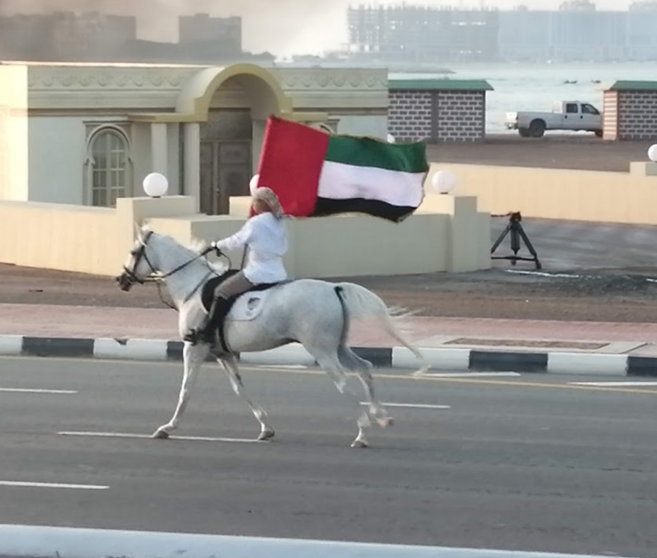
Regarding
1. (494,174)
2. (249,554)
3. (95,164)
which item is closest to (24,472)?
(249,554)

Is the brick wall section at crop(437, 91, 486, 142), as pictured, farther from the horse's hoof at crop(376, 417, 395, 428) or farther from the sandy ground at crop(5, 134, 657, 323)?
the horse's hoof at crop(376, 417, 395, 428)

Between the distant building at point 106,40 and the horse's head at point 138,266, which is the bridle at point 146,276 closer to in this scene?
the horse's head at point 138,266

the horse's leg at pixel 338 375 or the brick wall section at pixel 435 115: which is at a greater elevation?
the brick wall section at pixel 435 115

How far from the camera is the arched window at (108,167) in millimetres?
30734

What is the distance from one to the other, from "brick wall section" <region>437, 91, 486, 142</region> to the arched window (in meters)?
27.7

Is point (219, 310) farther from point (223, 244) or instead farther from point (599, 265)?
point (599, 265)

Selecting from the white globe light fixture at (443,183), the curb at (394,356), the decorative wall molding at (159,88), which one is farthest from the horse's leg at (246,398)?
the decorative wall molding at (159,88)

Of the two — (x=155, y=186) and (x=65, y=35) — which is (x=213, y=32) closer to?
(x=65, y=35)

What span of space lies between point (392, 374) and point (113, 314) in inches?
188

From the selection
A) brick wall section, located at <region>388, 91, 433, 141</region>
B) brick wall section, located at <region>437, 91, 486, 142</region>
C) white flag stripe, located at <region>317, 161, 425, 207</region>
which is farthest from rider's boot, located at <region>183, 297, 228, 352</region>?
Result: brick wall section, located at <region>437, 91, 486, 142</region>

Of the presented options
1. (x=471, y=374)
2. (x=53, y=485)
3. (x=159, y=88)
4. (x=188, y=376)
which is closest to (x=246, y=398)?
(x=188, y=376)

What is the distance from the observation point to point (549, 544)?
9281 millimetres

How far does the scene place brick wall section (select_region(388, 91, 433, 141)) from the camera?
5794 cm

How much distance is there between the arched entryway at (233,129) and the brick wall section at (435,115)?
24868mm
